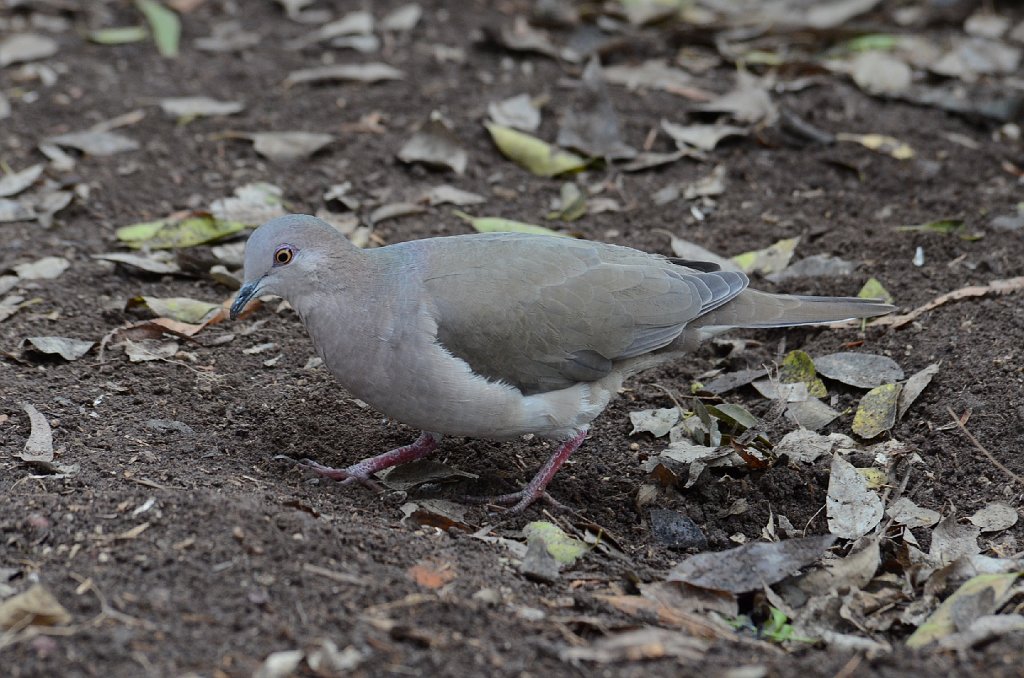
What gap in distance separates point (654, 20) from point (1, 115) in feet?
14.6

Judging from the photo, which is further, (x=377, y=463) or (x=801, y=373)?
(x=801, y=373)

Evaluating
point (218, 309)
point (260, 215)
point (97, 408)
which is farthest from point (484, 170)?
point (97, 408)

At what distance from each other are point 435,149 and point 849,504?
3477 mm

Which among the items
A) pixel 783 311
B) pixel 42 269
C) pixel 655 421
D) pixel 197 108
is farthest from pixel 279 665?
pixel 197 108

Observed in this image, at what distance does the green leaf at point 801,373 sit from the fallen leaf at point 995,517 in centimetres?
97

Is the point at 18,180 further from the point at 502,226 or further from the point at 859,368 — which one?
the point at 859,368

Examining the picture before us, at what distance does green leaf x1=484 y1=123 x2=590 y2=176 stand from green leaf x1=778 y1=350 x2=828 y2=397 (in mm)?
2148

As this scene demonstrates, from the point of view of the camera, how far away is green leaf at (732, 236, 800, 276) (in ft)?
19.0

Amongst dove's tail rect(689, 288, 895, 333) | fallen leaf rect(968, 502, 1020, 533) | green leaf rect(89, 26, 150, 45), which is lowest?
green leaf rect(89, 26, 150, 45)

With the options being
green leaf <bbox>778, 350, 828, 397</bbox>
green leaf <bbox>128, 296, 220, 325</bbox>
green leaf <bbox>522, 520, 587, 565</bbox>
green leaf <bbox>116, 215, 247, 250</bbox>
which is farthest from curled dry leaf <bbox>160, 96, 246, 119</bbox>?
green leaf <bbox>522, 520, 587, 565</bbox>

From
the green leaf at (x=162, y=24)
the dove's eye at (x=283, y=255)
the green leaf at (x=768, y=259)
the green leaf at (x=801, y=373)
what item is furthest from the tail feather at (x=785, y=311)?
the green leaf at (x=162, y=24)

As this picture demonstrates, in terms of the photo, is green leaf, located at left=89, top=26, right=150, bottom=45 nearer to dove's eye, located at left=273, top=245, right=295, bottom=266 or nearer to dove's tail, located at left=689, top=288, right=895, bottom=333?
dove's eye, located at left=273, top=245, right=295, bottom=266

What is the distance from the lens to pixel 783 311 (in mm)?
4789

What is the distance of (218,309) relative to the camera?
212 inches
